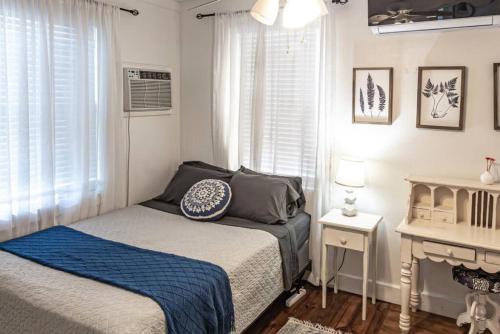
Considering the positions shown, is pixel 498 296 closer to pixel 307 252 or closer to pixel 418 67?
pixel 307 252

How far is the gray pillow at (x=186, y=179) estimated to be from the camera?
3.61 metres

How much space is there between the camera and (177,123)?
13.6 ft

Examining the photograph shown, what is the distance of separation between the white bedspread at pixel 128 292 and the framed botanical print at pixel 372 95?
1148mm

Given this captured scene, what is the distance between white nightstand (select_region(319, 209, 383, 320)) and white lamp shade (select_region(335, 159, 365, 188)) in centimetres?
26

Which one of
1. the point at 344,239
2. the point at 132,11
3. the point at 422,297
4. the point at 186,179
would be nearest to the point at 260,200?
the point at 344,239

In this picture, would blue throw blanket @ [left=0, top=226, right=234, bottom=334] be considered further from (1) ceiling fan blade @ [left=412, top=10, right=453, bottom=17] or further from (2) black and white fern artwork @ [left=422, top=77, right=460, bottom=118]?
(1) ceiling fan blade @ [left=412, top=10, right=453, bottom=17]

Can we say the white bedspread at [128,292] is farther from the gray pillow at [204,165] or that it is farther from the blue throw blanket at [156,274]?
the gray pillow at [204,165]

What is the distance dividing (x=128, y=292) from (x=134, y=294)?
38mm

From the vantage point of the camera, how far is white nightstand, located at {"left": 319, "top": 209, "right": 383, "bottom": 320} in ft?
9.89

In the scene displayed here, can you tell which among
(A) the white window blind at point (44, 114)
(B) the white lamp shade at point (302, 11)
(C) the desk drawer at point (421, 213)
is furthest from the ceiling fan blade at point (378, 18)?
(A) the white window blind at point (44, 114)

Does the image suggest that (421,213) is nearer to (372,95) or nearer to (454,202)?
(454,202)

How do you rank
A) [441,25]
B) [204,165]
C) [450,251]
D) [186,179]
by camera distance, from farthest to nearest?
[204,165] < [186,179] < [441,25] < [450,251]

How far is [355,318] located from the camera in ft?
10.1

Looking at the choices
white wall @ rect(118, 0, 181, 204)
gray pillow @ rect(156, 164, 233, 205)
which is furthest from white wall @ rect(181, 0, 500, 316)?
gray pillow @ rect(156, 164, 233, 205)
